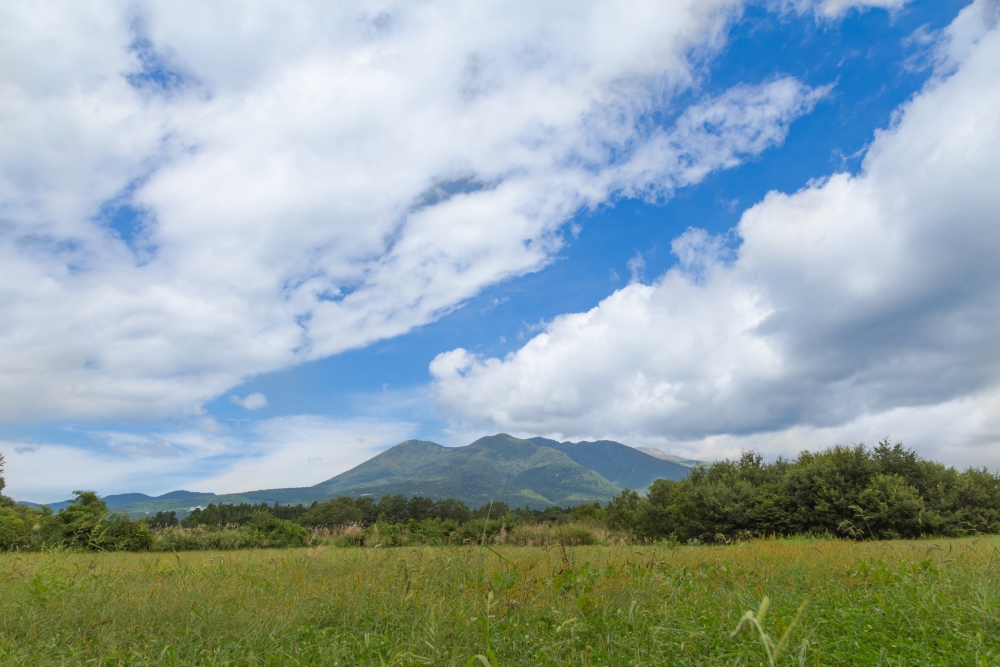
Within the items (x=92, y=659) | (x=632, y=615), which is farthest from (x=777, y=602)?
(x=92, y=659)

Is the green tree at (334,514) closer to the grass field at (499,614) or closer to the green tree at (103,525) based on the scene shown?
the green tree at (103,525)

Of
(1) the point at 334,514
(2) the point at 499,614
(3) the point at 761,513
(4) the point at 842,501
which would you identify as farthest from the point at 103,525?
(4) the point at 842,501

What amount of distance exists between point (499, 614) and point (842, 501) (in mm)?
18236

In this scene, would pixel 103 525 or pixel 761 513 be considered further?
pixel 761 513

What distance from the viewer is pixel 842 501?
62.8 ft

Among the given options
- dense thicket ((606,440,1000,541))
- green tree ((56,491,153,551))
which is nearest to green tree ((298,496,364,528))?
green tree ((56,491,153,551))

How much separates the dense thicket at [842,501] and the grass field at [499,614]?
506 inches

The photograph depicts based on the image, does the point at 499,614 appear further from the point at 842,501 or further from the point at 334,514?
the point at 334,514

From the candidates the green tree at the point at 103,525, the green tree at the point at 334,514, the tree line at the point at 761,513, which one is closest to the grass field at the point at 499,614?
the tree line at the point at 761,513

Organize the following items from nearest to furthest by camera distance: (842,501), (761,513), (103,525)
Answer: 1. (103,525)
2. (842,501)
3. (761,513)

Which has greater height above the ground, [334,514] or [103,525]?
[103,525]

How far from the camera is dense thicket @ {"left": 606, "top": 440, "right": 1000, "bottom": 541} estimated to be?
62.2 ft

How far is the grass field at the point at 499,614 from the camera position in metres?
4.74

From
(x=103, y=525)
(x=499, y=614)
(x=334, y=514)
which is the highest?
(x=103, y=525)
